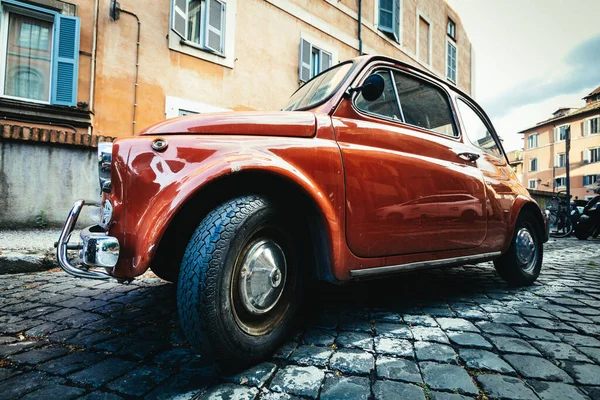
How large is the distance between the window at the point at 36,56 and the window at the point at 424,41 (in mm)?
11674

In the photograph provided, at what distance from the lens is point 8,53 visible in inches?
234

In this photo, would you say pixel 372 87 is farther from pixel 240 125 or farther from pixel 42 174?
pixel 42 174

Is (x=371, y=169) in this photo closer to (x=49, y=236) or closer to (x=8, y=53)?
(x=49, y=236)

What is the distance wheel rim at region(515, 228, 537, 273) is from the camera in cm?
302

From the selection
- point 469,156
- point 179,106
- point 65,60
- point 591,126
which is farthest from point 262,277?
point 591,126

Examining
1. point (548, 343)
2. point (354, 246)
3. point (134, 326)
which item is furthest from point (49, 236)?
point (548, 343)

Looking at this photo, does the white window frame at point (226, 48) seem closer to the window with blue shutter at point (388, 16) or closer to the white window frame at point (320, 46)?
the white window frame at point (320, 46)

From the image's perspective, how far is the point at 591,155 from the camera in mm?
27703

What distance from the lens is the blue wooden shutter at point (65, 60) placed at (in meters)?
5.89

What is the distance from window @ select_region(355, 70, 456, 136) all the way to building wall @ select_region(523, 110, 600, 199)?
32704mm

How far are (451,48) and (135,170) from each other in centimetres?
1708

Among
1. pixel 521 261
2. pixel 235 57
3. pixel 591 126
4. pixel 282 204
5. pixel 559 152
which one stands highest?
pixel 591 126

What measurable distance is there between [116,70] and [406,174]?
6654 millimetres

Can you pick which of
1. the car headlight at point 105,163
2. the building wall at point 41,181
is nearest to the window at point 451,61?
the building wall at point 41,181
